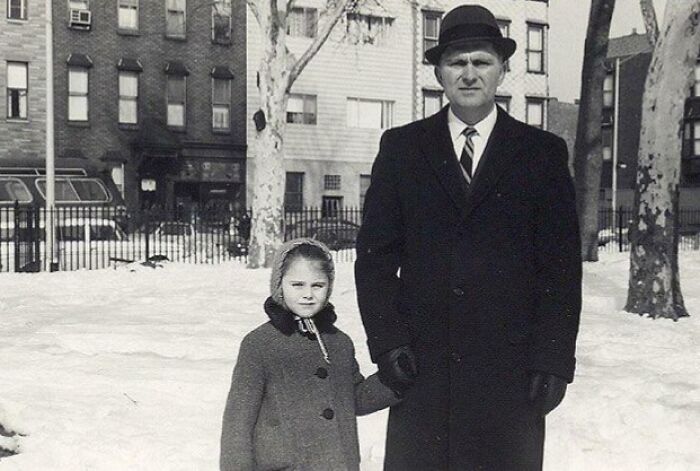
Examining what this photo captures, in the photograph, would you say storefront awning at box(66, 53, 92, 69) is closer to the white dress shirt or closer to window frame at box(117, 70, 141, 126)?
window frame at box(117, 70, 141, 126)

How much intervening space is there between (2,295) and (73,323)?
4.17 metres

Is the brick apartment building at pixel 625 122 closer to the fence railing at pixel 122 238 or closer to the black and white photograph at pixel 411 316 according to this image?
the fence railing at pixel 122 238

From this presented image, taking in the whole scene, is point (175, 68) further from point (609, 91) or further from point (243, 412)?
point (243, 412)

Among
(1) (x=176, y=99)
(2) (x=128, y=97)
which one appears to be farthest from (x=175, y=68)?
(2) (x=128, y=97)

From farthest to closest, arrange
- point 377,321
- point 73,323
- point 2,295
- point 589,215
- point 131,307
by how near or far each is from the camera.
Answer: point 589,215 < point 2,295 < point 131,307 < point 73,323 < point 377,321

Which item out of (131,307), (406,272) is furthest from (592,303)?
(406,272)

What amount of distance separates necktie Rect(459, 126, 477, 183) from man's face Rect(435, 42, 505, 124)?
6cm

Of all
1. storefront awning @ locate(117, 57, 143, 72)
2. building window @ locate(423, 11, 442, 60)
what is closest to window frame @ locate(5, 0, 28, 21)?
storefront awning @ locate(117, 57, 143, 72)

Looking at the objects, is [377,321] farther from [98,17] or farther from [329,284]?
[98,17]

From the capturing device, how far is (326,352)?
3496 mm

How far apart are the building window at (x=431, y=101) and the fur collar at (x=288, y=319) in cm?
3633

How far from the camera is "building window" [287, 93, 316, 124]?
36906 millimetres

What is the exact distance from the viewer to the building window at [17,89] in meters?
32.2

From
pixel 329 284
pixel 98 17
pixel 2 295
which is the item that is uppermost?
pixel 98 17
